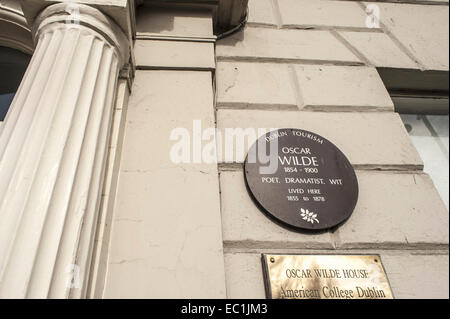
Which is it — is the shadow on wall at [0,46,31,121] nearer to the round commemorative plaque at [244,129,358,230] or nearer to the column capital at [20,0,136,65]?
the column capital at [20,0,136,65]

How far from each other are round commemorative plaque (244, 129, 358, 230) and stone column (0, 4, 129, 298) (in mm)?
1050

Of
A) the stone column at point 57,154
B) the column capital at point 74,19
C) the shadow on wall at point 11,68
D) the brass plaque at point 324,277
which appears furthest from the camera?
the shadow on wall at point 11,68

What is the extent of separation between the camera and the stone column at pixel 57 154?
3.78 feet

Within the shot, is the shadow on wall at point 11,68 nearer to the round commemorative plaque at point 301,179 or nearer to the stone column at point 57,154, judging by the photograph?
the stone column at point 57,154

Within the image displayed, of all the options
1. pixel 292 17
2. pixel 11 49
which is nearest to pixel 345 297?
pixel 292 17

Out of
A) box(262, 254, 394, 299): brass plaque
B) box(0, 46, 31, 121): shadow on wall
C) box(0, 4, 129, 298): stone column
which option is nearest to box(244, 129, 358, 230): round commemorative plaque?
box(262, 254, 394, 299): brass plaque

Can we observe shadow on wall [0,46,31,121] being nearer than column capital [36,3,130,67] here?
No

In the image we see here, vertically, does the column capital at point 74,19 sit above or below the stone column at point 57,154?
above

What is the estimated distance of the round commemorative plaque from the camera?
184 cm

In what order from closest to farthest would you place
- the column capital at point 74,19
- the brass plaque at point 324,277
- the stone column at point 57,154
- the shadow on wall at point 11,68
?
the stone column at point 57,154 → the brass plaque at point 324,277 → the column capital at point 74,19 → the shadow on wall at point 11,68

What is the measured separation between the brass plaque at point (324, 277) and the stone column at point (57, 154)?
1030 millimetres

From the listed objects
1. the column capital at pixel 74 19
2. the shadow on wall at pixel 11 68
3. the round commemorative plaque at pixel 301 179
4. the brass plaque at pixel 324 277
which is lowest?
the brass plaque at pixel 324 277

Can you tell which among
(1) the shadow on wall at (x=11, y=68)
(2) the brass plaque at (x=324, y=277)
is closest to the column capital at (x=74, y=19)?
(1) the shadow on wall at (x=11, y=68)

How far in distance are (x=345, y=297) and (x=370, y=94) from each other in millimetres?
1855
